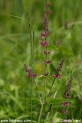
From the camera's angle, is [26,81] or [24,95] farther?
[26,81]

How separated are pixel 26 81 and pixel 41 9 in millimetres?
2209

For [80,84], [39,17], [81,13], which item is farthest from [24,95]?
[39,17]

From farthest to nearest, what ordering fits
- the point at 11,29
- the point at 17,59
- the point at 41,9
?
the point at 41,9
the point at 11,29
the point at 17,59

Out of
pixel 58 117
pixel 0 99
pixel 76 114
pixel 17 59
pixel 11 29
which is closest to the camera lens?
pixel 58 117

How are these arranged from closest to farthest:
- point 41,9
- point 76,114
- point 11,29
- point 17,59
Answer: point 76,114 → point 17,59 → point 11,29 → point 41,9

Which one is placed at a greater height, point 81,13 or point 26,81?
point 81,13

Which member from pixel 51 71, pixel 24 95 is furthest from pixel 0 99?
pixel 51 71

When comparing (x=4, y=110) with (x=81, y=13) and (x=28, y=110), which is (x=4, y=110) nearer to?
(x=28, y=110)

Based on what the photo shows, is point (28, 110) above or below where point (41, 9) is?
below

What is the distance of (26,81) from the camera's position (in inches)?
138

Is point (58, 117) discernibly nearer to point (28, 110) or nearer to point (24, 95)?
point (28, 110)

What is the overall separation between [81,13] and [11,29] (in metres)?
0.90

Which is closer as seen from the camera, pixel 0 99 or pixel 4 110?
pixel 4 110

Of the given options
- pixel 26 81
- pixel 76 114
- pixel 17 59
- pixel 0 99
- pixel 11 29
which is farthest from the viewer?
pixel 11 29
